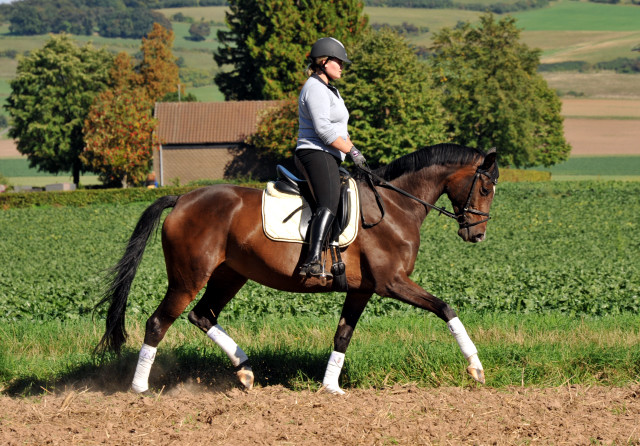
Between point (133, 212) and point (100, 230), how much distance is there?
639 centimetres

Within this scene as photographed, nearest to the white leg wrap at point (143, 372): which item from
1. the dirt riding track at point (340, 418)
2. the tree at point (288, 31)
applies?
the dirt riding track at point (340, 418)

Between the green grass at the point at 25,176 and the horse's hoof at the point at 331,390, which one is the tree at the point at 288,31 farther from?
the horse's hoof at the point at 331,390

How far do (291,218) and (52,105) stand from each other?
2579 inches

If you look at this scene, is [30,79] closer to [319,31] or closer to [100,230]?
[319,31]

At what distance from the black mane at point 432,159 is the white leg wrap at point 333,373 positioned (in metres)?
1.93

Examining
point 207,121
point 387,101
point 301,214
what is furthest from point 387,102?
point 301,214

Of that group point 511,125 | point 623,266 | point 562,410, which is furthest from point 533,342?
point 511,125

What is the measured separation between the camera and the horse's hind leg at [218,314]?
7.73 m

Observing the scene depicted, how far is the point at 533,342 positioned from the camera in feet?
29.2

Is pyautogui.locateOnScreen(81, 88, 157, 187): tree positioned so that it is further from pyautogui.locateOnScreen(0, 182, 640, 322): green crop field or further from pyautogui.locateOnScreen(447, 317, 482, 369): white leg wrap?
pyautogui.locateOnScreen(447, 317, 482, 369): white leg wrap

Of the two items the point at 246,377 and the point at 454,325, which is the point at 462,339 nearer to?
the point at 454,325

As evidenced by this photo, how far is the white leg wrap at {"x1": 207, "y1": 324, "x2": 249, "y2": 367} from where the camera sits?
25.4 feet

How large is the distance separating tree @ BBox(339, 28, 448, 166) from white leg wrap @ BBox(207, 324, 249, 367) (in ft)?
139

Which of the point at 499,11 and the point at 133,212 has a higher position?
the point at 499,11
